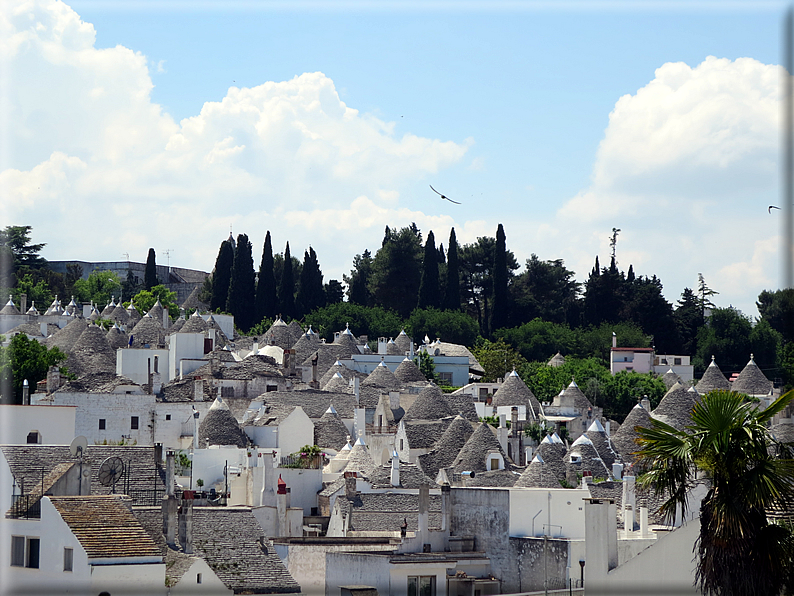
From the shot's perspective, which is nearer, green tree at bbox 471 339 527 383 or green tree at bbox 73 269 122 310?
green tree at bbox 471 339 527 383

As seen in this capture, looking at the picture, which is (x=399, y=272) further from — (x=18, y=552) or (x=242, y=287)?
(x=18, y=552)

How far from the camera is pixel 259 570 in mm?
22500

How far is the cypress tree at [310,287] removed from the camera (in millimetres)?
90188

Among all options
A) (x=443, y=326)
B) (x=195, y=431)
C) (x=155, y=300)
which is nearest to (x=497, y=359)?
(x=443, y=326)

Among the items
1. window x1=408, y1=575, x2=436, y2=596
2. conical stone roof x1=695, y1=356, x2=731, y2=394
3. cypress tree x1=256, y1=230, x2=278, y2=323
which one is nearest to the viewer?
window x1=408, y1=575, x2=436, y2=596

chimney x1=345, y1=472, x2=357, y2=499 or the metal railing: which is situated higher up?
the metal railing

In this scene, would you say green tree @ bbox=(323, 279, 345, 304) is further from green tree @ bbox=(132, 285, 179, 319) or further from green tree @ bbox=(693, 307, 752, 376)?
green tree @ bbox=(693, 307, 752, 376)

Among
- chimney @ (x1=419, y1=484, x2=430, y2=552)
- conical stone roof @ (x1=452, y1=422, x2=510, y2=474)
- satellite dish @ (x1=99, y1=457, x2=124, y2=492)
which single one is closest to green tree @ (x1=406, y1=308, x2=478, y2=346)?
conical stone roof @ (x1=452, y1=422, x2=510, y2=474)

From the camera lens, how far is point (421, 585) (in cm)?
2694

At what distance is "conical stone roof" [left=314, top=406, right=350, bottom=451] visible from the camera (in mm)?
49469

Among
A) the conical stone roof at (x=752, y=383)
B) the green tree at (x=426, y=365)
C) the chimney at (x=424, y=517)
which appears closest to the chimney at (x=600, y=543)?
the chimney at (x=424, y=517)

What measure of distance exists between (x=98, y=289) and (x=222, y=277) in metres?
11.8

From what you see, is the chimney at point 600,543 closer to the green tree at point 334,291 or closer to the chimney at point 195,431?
the chimney at point 195,431

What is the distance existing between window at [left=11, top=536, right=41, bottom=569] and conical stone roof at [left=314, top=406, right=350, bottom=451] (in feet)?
102
